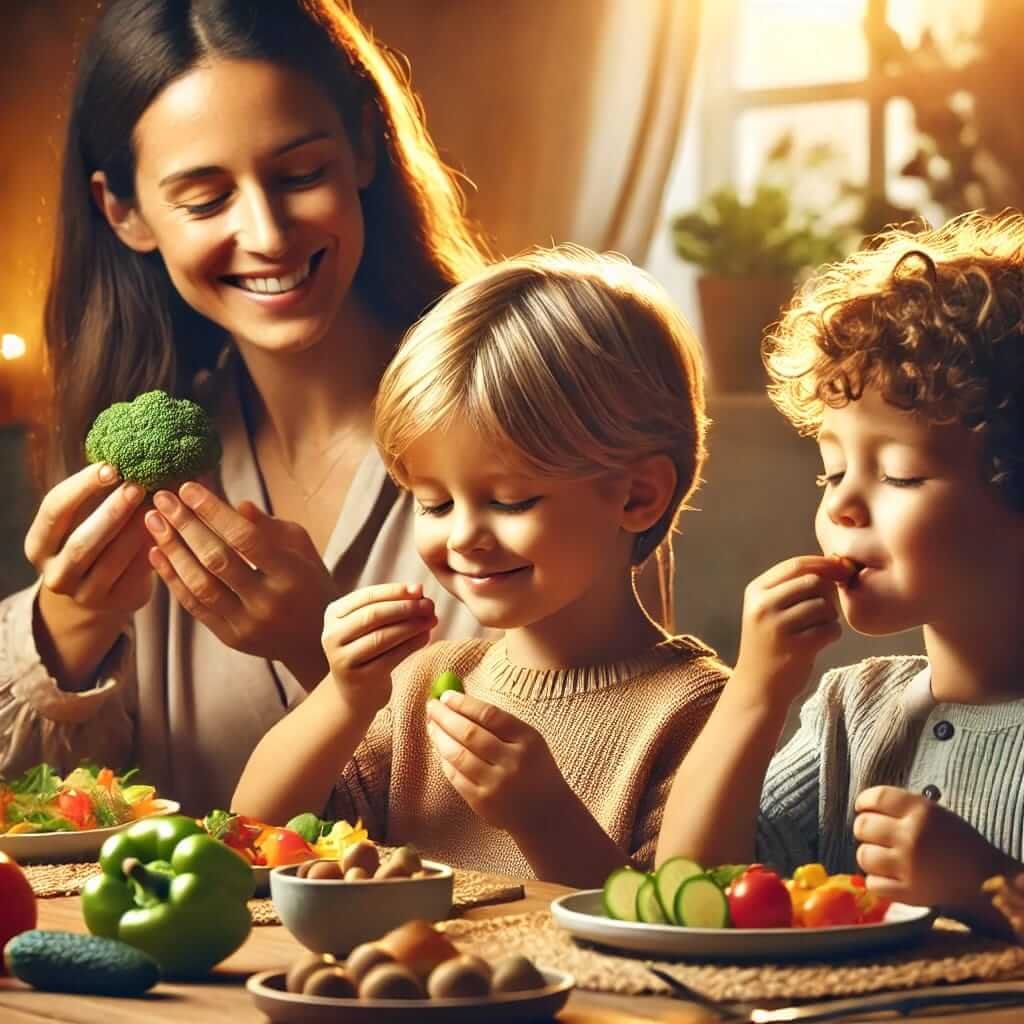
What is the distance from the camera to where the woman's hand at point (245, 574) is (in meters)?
2.43

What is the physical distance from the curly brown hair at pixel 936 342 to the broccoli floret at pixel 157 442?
90cm

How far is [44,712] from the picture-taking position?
8.66 feet

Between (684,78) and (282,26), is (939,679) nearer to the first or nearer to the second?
(684,78)

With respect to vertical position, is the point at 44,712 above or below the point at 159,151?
below

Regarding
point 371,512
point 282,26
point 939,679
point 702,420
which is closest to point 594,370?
point 702,420

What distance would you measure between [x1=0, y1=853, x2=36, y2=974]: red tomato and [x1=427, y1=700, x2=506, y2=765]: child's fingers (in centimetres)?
43

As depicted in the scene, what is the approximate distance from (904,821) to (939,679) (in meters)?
0.40

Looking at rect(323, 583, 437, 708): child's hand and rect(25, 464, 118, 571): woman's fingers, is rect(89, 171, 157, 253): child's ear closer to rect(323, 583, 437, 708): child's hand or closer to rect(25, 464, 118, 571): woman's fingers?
rect(25, 464, 118, 571): woman's fingers

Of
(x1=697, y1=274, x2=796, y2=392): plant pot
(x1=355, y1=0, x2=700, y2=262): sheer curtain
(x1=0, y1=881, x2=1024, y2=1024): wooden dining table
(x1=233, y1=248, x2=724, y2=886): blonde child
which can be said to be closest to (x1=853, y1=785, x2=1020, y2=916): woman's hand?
(x1=0, y1=881, x2=1024, y2=1024): wooden dining table

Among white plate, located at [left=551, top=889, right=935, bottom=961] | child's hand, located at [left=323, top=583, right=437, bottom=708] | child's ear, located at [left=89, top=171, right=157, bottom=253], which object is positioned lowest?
white plate, located at [left=551, top=889, right=935, bottom=961]

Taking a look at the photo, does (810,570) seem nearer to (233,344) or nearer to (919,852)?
(919,852)

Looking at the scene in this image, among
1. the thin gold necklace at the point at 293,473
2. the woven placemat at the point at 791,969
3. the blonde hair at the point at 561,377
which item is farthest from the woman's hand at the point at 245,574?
the woven placemat at the point at 791,969

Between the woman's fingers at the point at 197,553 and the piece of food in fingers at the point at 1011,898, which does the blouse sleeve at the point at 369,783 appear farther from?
the piece of food in fingers at the point at 1011,898

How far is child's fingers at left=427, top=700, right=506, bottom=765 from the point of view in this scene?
1.75m
